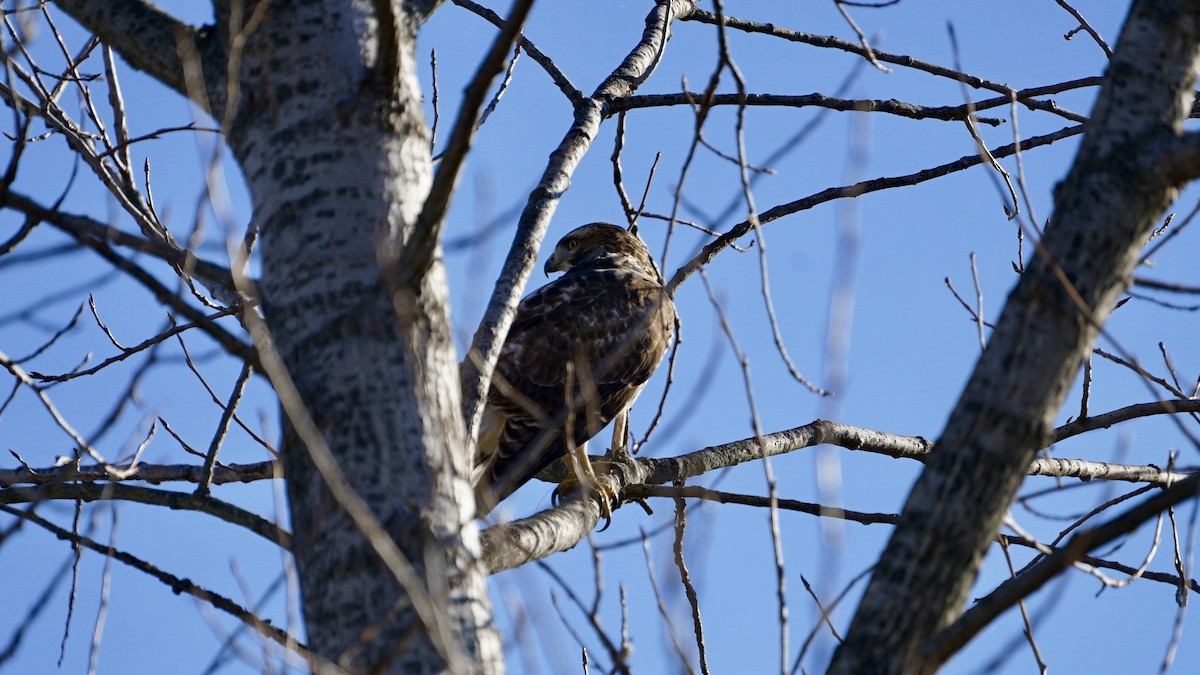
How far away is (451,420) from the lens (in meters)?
2.35

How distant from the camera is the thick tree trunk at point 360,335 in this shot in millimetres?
2158

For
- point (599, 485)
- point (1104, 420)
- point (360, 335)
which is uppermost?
point (599, 485)

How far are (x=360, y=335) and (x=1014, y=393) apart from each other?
121 centimetres

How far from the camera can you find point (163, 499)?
3254mm

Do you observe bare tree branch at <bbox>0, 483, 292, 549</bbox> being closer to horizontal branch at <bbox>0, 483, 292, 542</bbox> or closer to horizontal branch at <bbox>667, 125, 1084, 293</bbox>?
horizontal branch at <bbox>0, 483, 292, 542</bbox>

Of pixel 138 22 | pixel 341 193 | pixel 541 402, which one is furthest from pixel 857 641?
pixel 541 402

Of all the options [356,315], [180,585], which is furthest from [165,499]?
[356,315]

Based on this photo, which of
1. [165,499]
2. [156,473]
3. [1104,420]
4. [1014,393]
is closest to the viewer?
[1014,393]

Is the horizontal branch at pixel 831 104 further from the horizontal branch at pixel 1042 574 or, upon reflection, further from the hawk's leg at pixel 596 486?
the horizontal branch at pixel 1042 574

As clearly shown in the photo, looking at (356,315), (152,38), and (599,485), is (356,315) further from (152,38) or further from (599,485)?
(599,485)

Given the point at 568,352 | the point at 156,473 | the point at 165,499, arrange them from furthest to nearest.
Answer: the point at 568,352
the point at 156,473
the point at 165,499

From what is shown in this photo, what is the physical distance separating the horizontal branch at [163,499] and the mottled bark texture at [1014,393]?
154 centimetres

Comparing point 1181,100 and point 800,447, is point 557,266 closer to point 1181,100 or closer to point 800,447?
point 800,447

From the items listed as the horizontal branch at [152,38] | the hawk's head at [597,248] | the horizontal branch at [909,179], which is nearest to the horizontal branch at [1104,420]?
the horizontal branch at [909,179]
